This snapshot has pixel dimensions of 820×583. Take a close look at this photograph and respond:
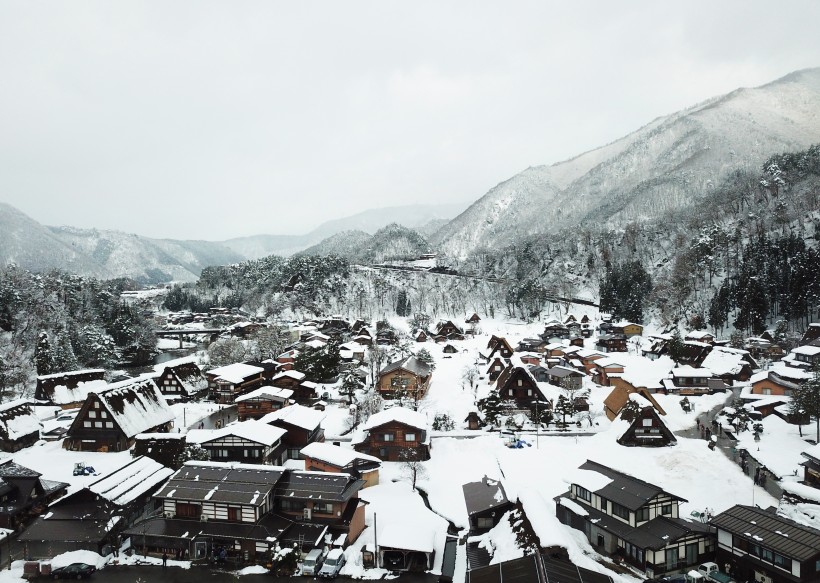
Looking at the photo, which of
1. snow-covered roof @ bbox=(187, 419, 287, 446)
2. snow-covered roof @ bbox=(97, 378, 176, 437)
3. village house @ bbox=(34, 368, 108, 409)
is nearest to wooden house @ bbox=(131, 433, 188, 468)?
snow-covered roof @ bbox=(187, 419, 287, 446)

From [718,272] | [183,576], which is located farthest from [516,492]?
[718,272]

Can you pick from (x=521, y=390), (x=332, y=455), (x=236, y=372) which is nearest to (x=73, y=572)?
(x=332, y=455)

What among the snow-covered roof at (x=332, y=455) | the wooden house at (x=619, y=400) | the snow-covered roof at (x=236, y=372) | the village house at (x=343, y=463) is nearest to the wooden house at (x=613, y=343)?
the wooden house at (x=619, y=400)

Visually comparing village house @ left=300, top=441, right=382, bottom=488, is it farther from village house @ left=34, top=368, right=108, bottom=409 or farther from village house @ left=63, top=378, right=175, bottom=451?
village house @ left=34, top=368, right=108, bottom=409

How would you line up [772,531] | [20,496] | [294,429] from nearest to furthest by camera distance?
[772,531]
[20,496]
[294,429]

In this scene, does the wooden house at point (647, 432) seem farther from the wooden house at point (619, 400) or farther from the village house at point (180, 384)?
the village house at point (180, 384)

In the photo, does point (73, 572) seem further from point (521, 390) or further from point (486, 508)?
point (521, 390)

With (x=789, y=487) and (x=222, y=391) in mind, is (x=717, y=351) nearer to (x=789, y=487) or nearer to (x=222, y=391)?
(x=789, y=487)
